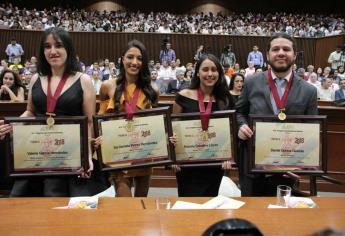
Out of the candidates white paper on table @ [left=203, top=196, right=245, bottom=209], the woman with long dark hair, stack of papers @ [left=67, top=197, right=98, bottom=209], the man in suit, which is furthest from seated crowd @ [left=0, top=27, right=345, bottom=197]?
the woman with long dark hair

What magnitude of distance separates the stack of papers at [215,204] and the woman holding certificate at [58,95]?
614 mm

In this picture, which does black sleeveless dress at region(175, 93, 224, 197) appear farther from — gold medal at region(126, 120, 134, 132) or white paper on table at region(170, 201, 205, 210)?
white paper on table at region(170, 201, 205, 210)

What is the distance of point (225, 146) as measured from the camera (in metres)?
2.36

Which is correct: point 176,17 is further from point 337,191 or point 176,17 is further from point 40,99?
point 40,99

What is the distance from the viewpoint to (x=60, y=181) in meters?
2.15

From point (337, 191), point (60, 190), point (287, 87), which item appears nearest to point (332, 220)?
point (287, 87)

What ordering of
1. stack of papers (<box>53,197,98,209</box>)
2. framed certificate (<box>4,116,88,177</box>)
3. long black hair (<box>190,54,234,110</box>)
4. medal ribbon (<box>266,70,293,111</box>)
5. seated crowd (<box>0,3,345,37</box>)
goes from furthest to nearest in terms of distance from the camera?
seated crowd (<box>0,3,345,37</box>), long black hair (<box>190,54,234,110</box>), medal ribbon (<box>266,70,293,111</box>), framed certificate (<box>4,116,88,177</box>), stack of papers (<box>53,197,98,209</box>)

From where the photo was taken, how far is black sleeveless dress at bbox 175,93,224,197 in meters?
2.41

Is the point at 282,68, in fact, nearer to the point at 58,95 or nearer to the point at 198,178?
the point at 198,178

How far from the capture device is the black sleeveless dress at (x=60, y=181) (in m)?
2.13

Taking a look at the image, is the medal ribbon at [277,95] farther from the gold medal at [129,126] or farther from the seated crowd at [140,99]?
the gold medal at [129,126]

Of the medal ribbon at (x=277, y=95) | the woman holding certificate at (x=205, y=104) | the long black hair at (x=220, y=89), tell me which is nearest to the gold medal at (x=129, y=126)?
the woman holding certificate at (x=205, y=104)

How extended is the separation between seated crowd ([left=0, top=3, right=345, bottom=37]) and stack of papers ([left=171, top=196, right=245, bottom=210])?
14.2 metres

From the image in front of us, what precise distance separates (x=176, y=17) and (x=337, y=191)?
14.6 metres
